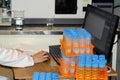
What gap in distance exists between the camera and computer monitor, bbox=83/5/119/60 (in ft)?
5.62

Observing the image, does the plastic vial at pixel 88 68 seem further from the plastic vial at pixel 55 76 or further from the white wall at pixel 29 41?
the white wall at pixel 29 41

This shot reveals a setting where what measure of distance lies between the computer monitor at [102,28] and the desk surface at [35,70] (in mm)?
181

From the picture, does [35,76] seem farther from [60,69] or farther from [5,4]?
[5,4]

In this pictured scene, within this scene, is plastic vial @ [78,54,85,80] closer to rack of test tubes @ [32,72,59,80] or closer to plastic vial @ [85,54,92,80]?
plastic vial @ [85,54,92,80]

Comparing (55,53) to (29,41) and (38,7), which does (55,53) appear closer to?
(29,41)

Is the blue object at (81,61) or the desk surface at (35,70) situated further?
the desk surface at (35,70)

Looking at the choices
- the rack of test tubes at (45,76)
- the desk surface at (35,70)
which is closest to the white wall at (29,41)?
the desk surface at (35,70)

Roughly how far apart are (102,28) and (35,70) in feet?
1.71

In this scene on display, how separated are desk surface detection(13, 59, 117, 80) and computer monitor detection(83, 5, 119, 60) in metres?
0.18

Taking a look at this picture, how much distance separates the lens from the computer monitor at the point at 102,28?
67.4 inches

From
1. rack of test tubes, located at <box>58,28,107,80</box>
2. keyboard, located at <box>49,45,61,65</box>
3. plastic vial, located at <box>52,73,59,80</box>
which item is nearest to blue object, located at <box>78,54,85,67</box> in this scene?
rack of test tubes, located at <box>58,28,107,80</box>

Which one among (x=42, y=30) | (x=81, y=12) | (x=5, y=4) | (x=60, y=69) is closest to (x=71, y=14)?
(x=81, y=12)

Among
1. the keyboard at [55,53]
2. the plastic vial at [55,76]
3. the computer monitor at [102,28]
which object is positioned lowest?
the plastic vial at [55,76]

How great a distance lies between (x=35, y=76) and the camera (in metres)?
1.55
